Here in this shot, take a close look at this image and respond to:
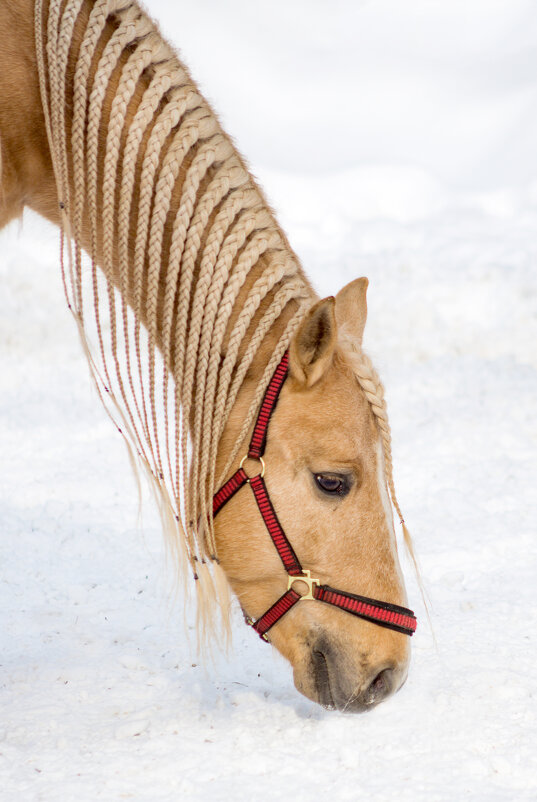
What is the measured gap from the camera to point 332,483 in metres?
1.89

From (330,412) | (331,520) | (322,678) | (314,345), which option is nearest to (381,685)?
(322,678)

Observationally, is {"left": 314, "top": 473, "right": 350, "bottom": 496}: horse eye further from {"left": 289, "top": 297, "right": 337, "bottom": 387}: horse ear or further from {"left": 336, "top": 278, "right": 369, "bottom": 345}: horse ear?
{"left": 336, "top": 278, "right": 369, "bottom": 345}: horse ear

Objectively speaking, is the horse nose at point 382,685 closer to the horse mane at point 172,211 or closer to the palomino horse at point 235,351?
the palomino horse at point 235,351

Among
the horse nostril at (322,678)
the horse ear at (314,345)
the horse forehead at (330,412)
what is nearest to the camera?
the horse ear at (314,345)

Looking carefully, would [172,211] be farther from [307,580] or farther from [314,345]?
[307,580]

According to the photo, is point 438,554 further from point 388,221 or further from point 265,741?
point 388,221

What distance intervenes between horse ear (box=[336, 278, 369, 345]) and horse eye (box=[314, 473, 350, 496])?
1.17 ft

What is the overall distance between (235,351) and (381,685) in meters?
0.89

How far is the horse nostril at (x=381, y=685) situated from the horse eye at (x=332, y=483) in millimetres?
457

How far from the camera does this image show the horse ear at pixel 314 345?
5.75 ft

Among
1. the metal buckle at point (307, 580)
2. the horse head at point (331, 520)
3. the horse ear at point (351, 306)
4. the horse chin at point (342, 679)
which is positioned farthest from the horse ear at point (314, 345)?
the horse chin at point (342, 679)

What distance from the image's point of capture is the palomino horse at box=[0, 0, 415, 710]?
6.23 ft

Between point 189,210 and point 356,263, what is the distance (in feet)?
16.0

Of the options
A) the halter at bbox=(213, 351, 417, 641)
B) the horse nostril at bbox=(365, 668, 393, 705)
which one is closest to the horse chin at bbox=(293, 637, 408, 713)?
the horse nostril at bbox=(365, 668, 393, 705)
